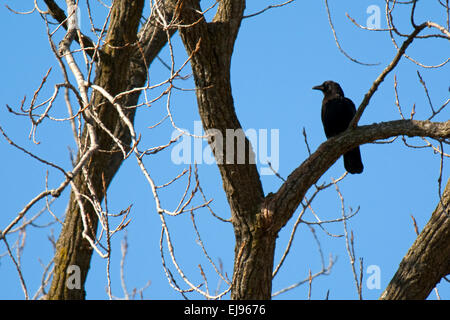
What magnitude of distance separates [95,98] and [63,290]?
1.40 metres

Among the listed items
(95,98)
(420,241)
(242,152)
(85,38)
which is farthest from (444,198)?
(85,38)

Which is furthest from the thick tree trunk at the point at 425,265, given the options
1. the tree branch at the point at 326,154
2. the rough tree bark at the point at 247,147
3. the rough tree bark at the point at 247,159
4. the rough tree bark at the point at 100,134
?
the rough tree bark at the point at 100,134

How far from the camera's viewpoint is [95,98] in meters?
4.36

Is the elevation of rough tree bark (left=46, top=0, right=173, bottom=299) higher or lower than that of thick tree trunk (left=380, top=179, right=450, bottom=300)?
higher

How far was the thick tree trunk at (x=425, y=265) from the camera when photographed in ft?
12.6

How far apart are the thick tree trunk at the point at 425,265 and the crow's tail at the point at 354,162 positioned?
137 cm

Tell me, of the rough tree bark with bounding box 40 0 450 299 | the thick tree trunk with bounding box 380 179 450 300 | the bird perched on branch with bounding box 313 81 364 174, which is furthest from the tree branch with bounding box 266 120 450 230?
the bird perched on branch with bounding box 313 81 364 174

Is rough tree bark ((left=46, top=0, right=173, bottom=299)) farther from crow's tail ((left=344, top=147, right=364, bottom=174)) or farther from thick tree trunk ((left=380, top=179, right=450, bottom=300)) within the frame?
thick tree trunk ((left=380, top=179, right=450, bottom=300))

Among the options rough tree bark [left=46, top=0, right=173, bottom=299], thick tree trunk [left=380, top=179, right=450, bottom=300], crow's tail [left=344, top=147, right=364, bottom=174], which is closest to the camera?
thick tree trunk [left=380, top=179, right=450, bottom=300]

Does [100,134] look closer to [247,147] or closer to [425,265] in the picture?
[247,147]

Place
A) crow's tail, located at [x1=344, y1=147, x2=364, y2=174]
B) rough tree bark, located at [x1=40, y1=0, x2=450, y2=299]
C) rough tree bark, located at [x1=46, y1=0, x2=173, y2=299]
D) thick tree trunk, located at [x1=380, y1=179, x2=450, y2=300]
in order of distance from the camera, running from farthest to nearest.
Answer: crow's tail, located at [x1=344, y1=147, x2=364, y2=174] < rough tree bark, located at [x1=46, y1=0, x2=173, y2=299] < thick tree trunk, located at [x1=380, y1=179, x2=450, y2=300] < rough tree bark, located at [x1=40, y1=0, x2=450, y2=299]

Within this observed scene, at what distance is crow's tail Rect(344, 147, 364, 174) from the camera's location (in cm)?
522

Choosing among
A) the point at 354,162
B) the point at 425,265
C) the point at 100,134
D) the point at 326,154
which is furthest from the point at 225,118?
the point at 354,162
